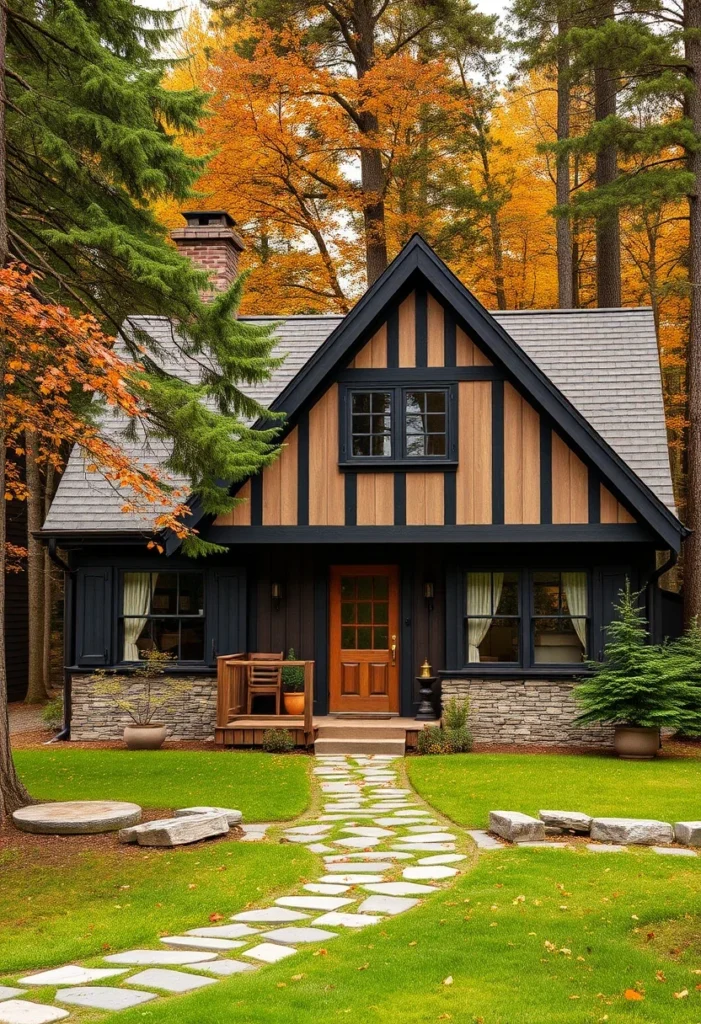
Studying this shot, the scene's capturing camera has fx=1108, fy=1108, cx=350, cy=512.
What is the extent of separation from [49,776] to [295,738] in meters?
3.65

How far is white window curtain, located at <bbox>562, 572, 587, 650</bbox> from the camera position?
15.8 m

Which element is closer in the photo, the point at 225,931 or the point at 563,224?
the point at 225,931

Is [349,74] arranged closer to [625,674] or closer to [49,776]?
[625,674]

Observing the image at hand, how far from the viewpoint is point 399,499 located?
15.7 metres

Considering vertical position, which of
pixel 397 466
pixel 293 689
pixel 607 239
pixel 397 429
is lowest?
pixel 293 689

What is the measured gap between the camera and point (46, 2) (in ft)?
34.8

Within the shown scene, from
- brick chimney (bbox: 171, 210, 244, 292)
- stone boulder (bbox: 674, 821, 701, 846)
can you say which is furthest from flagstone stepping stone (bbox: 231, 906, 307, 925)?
brick chimney (bbox: 171, 210, 244, 292)

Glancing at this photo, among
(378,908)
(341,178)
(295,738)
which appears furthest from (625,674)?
(341,178)

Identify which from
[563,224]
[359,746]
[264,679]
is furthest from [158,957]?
[563,224]

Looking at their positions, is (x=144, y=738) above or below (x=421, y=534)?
below

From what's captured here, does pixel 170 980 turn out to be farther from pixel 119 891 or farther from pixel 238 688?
pixel 238 688

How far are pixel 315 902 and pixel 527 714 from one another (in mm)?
8895

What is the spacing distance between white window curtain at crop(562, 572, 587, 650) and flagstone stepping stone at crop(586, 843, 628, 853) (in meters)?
7.14

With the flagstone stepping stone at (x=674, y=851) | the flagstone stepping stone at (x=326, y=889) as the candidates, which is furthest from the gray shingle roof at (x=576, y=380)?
the flagstone stepping stone at (x=326, y=889)
